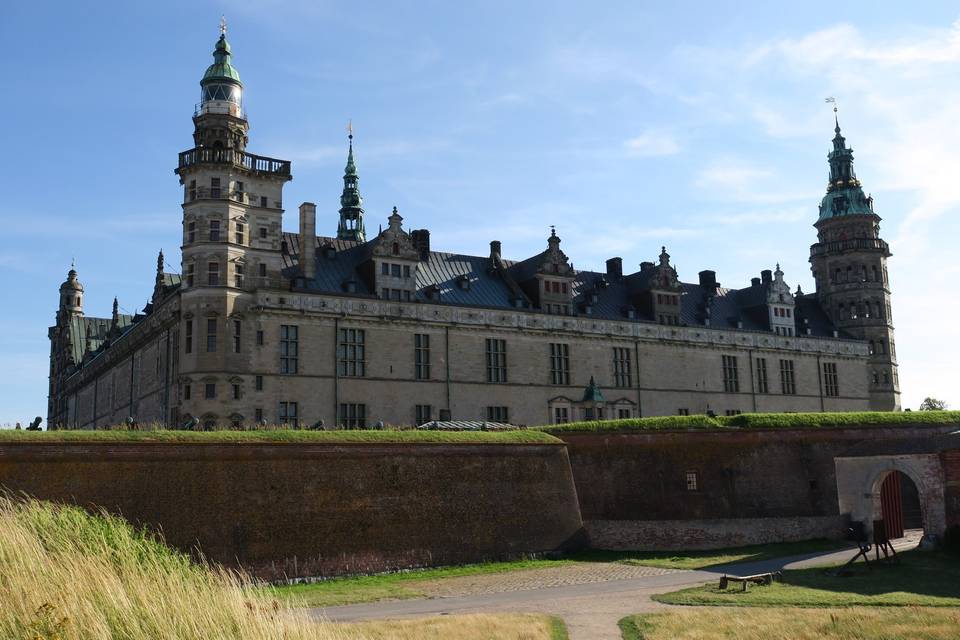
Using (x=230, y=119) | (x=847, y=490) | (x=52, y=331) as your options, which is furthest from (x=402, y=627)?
(x=52, y=331)

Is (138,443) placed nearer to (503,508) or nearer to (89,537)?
(89,537)

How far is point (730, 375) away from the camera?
62.3m

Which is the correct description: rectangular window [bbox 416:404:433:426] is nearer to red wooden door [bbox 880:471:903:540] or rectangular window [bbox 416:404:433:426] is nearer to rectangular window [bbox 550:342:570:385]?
rectangular window [bbox 550:342:570:385]

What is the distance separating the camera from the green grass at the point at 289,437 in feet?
95.5

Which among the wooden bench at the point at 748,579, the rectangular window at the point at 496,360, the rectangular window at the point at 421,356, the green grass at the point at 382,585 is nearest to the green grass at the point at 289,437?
the green grass at the point at 382,585

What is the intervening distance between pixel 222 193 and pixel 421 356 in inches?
534

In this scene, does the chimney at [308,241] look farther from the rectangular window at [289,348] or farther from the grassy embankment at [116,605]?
the grassy embankment at [116,605]

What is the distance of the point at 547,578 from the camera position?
1265 inches

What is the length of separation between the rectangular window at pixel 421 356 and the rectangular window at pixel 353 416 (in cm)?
369

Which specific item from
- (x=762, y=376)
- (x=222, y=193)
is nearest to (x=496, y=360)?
(x=222, y=193)

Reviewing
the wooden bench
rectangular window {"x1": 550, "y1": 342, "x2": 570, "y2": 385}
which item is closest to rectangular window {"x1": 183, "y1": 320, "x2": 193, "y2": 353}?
rectangular window {"x1": 550, "y1": 342, "x2": 570, "y2": 385}

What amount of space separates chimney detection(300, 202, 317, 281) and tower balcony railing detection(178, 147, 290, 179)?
7.47ft

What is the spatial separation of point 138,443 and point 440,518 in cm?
1143

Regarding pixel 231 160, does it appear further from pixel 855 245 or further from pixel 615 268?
pixel 855 245
